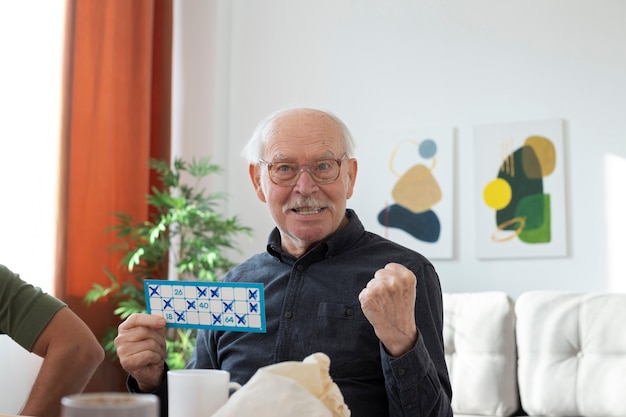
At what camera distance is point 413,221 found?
387cm

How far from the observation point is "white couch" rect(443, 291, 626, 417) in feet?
9.71

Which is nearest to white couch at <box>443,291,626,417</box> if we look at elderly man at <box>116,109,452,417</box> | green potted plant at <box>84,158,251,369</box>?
green potted plant at <box>84,158,251,369</box>

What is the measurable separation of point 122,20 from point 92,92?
0.44m

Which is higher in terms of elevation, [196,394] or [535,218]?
[535,218]

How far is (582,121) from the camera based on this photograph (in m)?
3.65

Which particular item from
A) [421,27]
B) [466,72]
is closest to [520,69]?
[466,72]

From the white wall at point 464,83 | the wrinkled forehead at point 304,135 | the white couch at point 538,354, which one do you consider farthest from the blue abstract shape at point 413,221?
the wrinkled forehead at point 304,135

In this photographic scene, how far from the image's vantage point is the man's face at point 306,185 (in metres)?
1.73

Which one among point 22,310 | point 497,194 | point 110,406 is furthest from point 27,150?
point 110,406

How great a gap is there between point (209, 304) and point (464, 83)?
112 inches

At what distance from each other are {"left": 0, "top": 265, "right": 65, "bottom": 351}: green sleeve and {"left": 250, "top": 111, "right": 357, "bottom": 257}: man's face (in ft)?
1.84

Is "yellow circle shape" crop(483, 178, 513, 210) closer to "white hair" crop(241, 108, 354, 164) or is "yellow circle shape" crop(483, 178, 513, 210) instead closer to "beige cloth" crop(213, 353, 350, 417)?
"white hair" crop(241, 108, 354, 164)

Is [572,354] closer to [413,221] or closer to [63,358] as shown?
[413,221]

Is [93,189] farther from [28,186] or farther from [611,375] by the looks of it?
[611,375]
